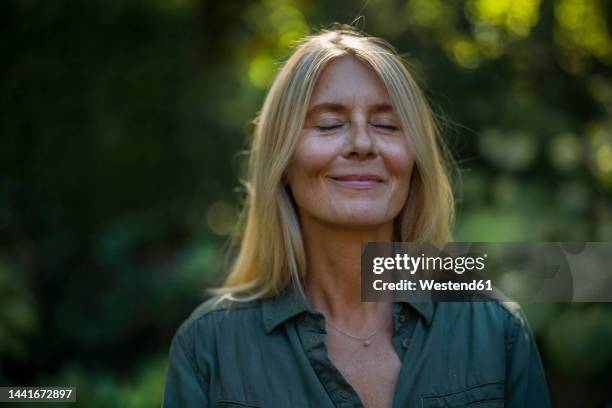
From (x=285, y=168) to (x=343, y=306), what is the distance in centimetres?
49

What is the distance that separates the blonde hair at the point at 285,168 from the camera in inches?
85.4

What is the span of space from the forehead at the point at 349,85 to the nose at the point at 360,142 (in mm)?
74

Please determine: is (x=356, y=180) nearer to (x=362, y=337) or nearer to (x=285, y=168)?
(x=285, y=168)

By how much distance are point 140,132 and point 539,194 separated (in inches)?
116

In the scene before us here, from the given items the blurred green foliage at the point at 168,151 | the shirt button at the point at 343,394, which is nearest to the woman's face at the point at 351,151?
the shirt button at the point at 343,394

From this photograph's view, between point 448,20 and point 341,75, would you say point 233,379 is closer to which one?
point 341,75

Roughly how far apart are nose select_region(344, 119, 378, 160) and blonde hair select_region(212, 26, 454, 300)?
115 millimetres

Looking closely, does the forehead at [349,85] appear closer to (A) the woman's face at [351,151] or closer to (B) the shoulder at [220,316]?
(A) the woman's face at [351,151]

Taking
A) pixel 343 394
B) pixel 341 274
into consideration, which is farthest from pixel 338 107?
pixel 343 394

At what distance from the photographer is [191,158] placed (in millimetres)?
5352

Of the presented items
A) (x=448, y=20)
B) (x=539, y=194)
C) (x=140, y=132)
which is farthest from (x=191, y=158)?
(x=539, y=194)

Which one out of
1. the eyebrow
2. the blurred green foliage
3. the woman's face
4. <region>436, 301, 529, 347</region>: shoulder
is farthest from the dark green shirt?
the blurred green foliage

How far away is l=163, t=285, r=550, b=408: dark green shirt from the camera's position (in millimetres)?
2070

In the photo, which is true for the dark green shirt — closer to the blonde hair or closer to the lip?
the blonde hair
